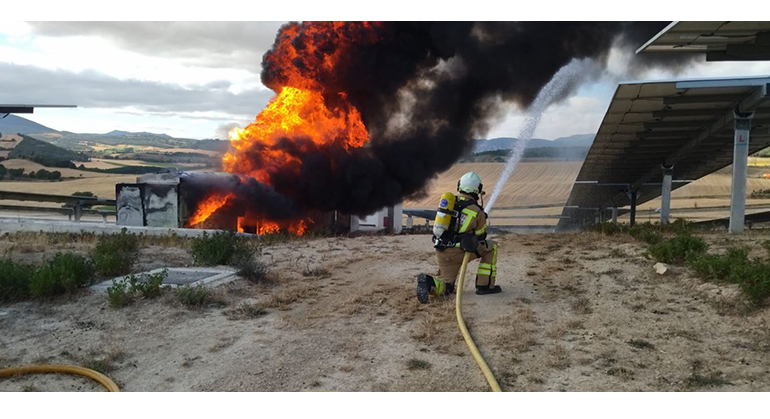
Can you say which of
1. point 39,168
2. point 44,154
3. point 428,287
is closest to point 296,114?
point 428,287

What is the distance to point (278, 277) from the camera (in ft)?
33.9

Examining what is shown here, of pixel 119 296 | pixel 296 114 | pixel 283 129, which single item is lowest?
pixel 119 296

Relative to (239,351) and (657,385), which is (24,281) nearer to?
(239,351)

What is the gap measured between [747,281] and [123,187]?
17.7 metres

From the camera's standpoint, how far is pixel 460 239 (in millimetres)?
8430

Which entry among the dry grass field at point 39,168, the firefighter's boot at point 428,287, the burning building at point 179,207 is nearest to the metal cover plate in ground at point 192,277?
the firefighter's boot at point 428,287

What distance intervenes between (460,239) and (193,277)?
4.48 m

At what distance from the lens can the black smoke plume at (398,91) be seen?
66.4 ft

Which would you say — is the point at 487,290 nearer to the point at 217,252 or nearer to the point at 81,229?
the point at 217,252

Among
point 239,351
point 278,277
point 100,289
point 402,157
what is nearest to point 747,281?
point 239,351

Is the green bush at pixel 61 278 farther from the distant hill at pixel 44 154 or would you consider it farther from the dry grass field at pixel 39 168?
the distant hill at pixel 44 154

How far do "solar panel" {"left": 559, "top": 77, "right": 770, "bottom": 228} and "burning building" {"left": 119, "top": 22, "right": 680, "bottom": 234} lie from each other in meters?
4.27

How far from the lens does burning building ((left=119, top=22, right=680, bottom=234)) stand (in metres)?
20.1

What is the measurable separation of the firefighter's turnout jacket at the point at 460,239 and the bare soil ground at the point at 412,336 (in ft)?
1.22
